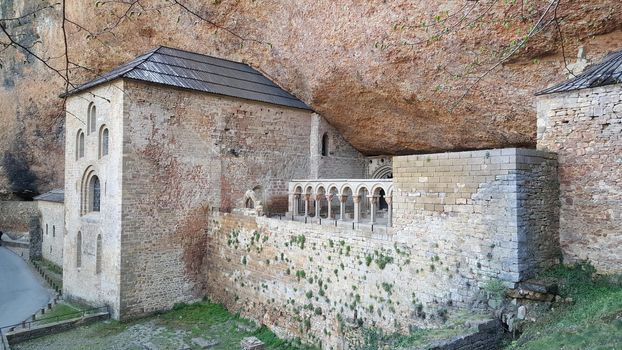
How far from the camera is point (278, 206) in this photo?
53.8ft

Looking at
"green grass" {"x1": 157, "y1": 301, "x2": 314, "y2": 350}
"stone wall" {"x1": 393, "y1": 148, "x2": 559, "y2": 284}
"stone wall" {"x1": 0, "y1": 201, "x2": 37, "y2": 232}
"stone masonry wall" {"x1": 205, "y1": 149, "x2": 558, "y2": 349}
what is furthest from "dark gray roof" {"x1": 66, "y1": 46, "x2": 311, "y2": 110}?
"stone wall" {"x1": 0, "y1": 201, "x2": 37, "y2": 232}

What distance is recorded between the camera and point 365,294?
30.6ft

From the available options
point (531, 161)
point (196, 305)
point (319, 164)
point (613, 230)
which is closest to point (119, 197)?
point (196, 305)

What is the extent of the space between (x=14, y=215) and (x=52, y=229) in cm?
943

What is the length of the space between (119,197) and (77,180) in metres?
3.69

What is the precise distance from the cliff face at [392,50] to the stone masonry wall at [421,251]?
6.46 ft

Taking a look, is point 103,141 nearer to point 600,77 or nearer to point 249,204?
point 249,204

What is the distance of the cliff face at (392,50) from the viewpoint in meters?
9.41

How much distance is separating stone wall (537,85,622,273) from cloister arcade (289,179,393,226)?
150 inches

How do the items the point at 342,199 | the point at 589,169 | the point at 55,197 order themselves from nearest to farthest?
the point at 589,169, the point at 342,199, the point at 55,197

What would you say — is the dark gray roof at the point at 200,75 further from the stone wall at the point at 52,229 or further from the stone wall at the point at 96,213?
the stone wall at the point at 52,229

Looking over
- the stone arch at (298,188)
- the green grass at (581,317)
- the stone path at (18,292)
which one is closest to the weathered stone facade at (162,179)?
the stone arch at (298,188)

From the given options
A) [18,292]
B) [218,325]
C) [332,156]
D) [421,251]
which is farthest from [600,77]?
[18,292]

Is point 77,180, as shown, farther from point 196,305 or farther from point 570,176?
point 570,176
